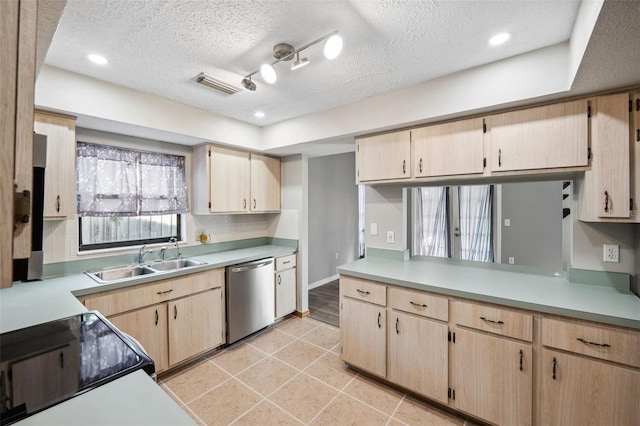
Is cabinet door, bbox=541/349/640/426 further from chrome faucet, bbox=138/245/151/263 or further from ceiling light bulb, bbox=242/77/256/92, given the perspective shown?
chrome faucet, bbox=138/245/151/263

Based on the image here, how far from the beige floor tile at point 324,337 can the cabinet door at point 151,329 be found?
143 cm

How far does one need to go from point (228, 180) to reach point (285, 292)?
5.19ft

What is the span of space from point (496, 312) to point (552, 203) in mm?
1104

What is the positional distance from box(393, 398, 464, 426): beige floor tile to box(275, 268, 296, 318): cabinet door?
1829 millimetres

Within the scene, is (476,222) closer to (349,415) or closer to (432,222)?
(432,222)

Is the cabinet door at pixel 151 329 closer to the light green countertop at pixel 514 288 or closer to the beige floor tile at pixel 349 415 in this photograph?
the beige floor tile at pixel 349 415

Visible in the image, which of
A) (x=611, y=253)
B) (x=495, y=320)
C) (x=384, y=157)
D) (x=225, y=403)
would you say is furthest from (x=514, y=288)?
(x=225, y=403)

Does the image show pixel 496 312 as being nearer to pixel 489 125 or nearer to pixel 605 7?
pixel 489 125

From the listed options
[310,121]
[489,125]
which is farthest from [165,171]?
[489,125]

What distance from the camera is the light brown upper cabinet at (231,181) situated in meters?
3.06

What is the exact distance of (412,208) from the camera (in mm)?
2869

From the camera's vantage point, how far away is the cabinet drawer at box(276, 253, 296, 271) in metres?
3.50

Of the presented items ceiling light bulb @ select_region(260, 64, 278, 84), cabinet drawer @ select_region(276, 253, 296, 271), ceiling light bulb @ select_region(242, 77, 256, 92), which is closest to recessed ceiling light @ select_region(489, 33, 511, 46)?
ceiling light bulb @ select_region(260, 64, 278, 84)

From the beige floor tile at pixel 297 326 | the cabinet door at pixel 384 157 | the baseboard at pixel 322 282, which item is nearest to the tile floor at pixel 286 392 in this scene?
the beige floor tile at pixel 297 326
